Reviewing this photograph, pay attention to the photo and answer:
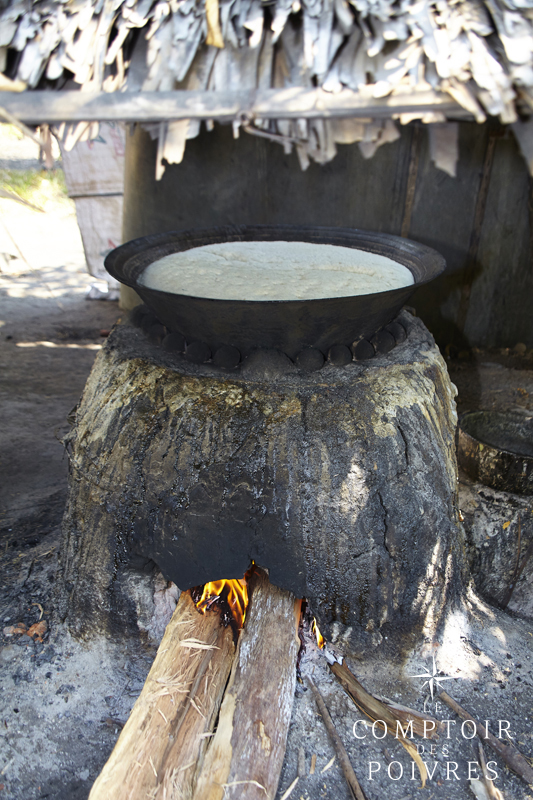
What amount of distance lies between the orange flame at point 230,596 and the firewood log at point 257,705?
0.08 metres

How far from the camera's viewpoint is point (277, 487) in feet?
6.35

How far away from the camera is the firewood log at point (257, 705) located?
5.31ft

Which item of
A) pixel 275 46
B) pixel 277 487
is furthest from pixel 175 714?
pixel 275 46

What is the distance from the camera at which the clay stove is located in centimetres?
195

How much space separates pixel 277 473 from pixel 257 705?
751 mm

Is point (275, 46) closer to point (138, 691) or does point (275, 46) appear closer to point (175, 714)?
point (175, 714)

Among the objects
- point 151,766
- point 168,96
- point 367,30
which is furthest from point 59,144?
point 151,766

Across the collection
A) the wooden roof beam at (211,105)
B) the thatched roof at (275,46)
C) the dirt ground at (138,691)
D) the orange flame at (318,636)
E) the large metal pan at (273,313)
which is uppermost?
the thatched roof at (275,46)

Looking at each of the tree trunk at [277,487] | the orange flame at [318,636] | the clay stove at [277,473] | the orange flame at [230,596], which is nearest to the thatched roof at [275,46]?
the clay stove at [277,473]

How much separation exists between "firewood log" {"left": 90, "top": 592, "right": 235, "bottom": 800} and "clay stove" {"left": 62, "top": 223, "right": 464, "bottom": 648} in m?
0.20

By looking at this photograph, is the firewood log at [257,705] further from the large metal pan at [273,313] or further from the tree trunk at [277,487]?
the large metal pan at [273,313]

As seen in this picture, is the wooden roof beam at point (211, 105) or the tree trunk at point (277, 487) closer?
the wooden roof beam at point (211, 105)

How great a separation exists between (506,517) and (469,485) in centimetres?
24

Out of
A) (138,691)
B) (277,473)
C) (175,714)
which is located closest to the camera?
(175,714)
